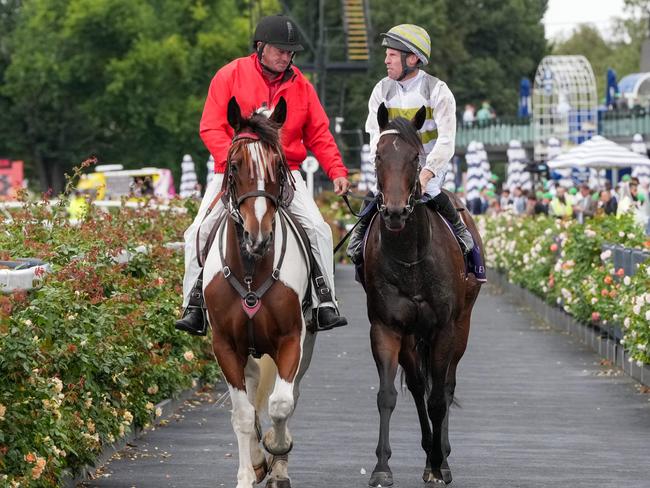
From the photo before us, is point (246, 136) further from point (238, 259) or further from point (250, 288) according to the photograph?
point (250, 288)

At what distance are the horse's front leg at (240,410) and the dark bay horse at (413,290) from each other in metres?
0.90

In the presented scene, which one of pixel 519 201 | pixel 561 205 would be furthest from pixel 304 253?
pixel 519 201

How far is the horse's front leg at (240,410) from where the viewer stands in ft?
30.4

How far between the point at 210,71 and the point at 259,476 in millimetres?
73272

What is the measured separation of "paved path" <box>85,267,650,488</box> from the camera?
34.0 feet

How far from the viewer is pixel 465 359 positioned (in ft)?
64.6

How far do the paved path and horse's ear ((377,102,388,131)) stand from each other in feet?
6.75

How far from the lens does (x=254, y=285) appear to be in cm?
935

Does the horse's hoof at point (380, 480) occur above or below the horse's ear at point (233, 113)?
below

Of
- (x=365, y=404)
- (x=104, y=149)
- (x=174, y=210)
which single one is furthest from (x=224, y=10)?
(x=365, y=404)

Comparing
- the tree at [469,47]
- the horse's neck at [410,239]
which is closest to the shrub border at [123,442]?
the horse's neck at [410,239]

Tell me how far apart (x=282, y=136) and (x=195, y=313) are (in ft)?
3.74

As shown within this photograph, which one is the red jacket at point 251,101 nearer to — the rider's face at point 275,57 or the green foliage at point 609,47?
the rider's face at point 275,57

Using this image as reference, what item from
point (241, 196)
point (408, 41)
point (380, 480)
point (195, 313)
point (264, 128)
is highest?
point (408, 41)
